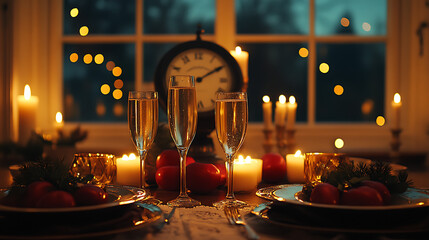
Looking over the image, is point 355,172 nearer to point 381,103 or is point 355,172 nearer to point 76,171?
point 76,171

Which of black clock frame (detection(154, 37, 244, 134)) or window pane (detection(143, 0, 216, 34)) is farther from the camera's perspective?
window pane (detection(143, 0, 216, 34))

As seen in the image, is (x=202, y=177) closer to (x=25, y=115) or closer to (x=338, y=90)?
(x=25, y=115)

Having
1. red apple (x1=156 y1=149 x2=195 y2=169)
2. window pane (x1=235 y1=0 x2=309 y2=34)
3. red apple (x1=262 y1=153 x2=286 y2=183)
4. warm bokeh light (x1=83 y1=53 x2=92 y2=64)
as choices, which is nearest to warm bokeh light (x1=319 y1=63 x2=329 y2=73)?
window pane (x1=235 y1=0 x2=309 y2=34)

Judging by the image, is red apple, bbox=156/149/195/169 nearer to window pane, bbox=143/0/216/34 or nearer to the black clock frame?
the black clock frame

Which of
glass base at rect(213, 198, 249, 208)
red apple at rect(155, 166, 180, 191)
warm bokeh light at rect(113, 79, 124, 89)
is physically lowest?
glass base at rect(213, 198, 249, 208)

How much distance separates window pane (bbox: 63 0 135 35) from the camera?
8.96 ft

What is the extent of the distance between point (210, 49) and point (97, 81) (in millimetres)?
1530

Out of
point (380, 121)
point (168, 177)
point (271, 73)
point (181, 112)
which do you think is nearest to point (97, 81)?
point (271, 73)

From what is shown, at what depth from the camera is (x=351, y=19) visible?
2.71 meters

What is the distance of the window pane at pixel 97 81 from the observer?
2.72 m

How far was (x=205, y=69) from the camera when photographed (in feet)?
4.54

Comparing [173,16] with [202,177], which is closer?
[202,177]

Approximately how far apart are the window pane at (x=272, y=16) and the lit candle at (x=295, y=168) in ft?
5.51

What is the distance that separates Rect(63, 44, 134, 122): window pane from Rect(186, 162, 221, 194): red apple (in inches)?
71.8
